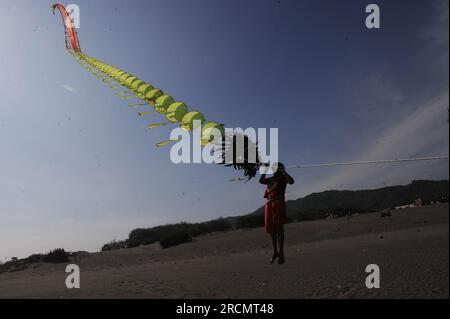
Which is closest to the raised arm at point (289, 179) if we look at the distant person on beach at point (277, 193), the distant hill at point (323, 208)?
the distant person on beach at point (277, 193)

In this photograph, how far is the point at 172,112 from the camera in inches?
254

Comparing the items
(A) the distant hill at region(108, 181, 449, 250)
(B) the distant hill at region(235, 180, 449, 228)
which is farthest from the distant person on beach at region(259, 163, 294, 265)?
(B) the distant hill at region(235, 180, 449, 228)

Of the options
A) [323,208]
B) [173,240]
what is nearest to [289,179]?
[173,240]

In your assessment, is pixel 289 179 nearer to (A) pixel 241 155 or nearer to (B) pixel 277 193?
(B) pixel 277 193

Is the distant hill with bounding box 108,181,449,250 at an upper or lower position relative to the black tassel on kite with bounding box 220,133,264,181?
lower

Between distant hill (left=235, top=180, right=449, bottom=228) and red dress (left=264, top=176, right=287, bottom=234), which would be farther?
distant hill (left=235, top=180, right=449, bottom=228)

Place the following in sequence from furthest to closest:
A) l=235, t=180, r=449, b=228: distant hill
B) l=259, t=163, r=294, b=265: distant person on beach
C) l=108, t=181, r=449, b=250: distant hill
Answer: l=235, t=180, r=449, b=228: distant hill
l=108, t=181, r=449, b=250: distant hill
l=259, t=163, r=294, b=265: distant person on beach

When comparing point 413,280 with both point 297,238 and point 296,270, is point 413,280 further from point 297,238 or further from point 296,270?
point 297,238

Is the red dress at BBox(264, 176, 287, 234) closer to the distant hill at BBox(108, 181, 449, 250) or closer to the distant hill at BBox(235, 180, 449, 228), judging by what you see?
the distant hill at BBox(108, 181, 449, 250)

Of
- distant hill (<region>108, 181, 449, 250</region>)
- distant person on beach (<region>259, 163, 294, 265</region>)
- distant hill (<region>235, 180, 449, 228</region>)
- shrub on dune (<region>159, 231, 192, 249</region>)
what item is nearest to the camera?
distant person on beach (<region>259, 163, 294, 265</region>)

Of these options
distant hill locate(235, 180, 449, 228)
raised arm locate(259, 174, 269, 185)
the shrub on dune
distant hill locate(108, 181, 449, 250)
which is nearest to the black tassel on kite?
raised arm locate(259, 174, 269, 185)
